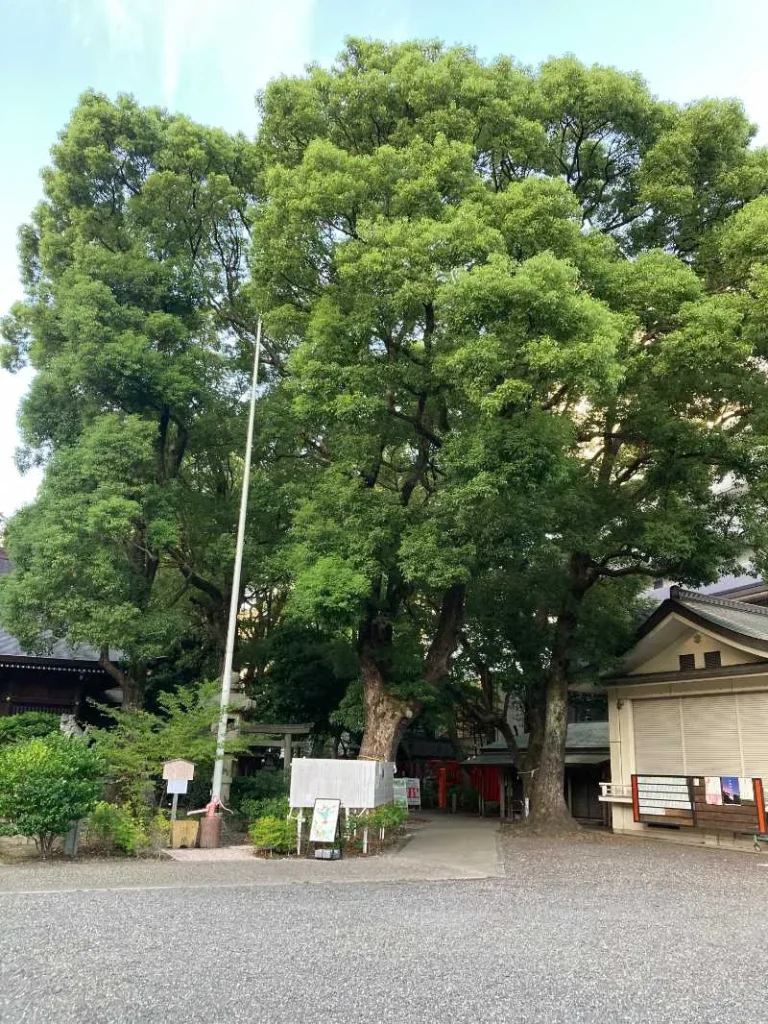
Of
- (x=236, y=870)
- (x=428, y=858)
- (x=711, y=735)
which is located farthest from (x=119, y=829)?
(x=711, y=735)

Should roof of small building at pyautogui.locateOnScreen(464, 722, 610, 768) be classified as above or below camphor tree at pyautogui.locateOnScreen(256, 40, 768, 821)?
below

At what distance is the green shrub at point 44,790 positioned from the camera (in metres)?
10.0

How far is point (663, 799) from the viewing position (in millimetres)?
15344

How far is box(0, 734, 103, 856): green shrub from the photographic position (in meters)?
10.0

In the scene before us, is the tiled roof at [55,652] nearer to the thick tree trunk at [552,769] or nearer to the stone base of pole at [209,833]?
the stone base of pole at [209,833]

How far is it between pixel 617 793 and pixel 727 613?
506 centimetres

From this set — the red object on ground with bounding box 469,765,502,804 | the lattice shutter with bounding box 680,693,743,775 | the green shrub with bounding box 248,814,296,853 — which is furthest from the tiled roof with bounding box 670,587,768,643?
the red object on ground with bounding box 469,765,502,804

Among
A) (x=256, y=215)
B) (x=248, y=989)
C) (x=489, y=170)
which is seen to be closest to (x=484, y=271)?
(x=489, y=170)

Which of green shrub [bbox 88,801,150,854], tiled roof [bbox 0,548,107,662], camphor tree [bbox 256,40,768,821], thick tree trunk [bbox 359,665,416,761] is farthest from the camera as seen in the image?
tiled roof [bbox 0,548,107,662]

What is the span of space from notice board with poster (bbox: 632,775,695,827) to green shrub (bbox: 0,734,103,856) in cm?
1135

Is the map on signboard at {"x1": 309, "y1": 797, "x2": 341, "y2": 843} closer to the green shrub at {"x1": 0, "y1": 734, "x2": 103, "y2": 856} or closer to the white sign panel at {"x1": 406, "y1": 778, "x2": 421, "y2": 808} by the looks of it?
the green shrub at {"x1": 0, "y1": 734, "x2": 103, "y2": 856}

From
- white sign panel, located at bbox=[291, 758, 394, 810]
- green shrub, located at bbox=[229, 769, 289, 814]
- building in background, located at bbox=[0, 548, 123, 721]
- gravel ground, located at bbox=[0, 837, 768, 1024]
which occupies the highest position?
building in background, located at bbox=[0, 548, 123, 721]

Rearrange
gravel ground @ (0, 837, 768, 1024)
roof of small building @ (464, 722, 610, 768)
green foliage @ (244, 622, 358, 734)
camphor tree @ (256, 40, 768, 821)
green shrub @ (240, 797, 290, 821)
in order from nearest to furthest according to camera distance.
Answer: gravel ground @ (0, 837, 768, 1024) < camphor tree @ (256, 40, 768, 821) < green shrub @ (240, 797, 290, 821) < green foliage @ (244, 622, 358, 734) < roof of small building @ (464, 722, 610, 768)

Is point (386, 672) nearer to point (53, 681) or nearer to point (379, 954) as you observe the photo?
point (53, 681)
